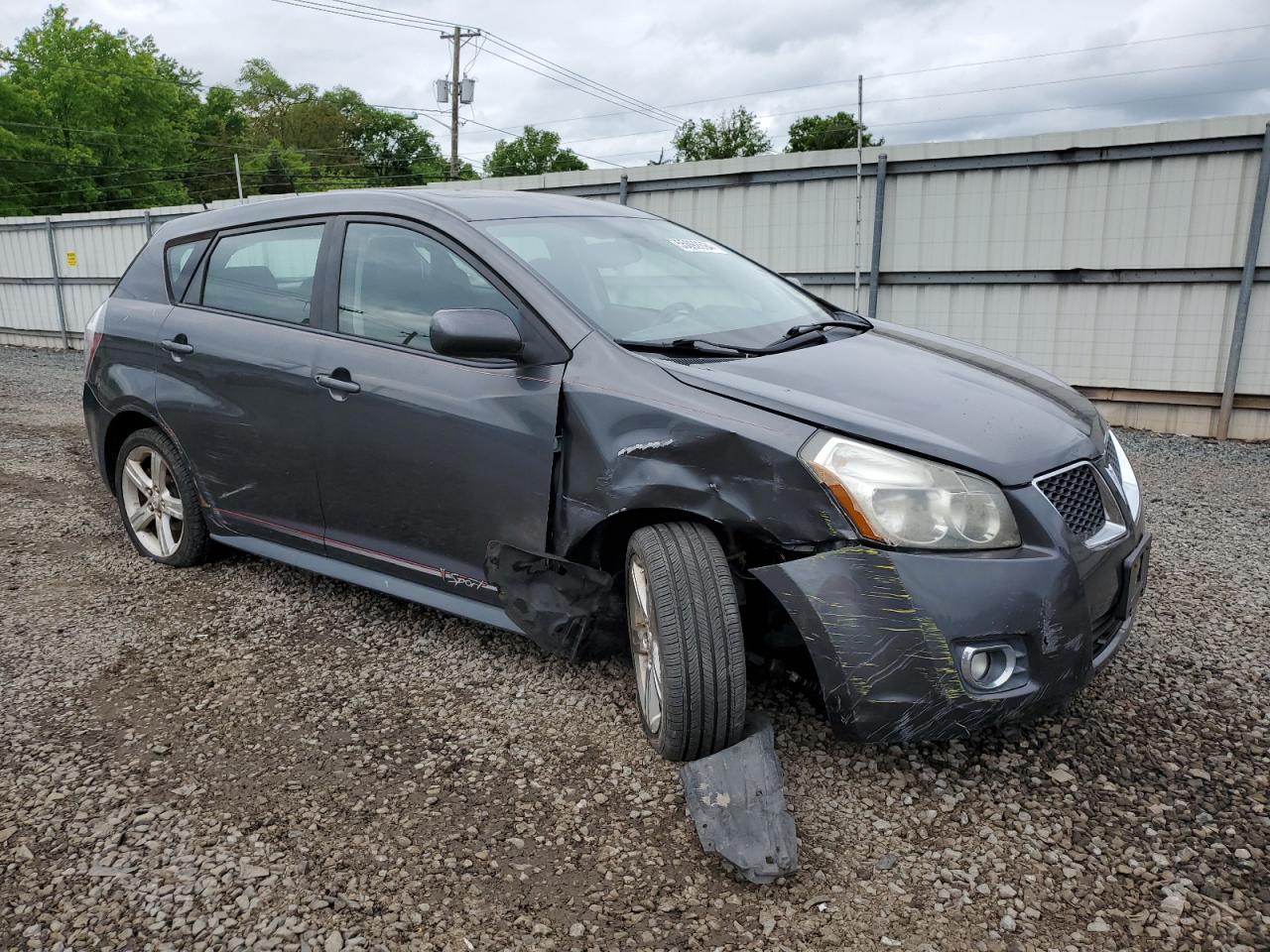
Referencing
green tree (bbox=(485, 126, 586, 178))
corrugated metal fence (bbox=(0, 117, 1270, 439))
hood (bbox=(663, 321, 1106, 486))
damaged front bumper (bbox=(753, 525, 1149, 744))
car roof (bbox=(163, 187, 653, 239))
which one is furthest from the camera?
green tree (bbox=(485, 126, 586, 178))

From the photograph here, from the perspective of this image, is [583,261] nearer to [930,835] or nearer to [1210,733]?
[930,835]

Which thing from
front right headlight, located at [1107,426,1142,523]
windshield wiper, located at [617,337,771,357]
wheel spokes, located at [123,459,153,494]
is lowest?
wheel spokes, located at [123,459,153,494]

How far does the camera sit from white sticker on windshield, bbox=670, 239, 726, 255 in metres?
3.73

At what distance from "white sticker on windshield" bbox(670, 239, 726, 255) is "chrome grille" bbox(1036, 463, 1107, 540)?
179 centimetres

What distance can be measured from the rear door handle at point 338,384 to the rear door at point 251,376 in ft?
0.17

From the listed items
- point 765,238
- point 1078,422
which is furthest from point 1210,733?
point 765,238

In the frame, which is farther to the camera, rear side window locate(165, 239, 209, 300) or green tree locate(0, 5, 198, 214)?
green tree locate(0, 5, 198, 214)

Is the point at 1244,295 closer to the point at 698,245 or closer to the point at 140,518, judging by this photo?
the point at 698,245

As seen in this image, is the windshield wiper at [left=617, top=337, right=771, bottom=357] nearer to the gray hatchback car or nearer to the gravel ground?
the gray hatchback car

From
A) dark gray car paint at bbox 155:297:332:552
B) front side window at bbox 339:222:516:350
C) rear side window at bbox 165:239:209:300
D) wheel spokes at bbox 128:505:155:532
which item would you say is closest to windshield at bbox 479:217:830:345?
front side window at bbox 339:222:516:350

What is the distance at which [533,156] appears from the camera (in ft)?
→ 261

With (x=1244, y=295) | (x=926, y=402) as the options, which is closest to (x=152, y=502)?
(x=926, y=402)

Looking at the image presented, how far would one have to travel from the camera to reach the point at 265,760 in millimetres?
2754

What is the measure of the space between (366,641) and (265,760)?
853 millimetres
